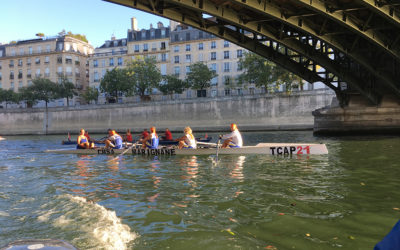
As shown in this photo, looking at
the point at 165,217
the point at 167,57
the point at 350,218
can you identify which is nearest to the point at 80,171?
the point at 165,217

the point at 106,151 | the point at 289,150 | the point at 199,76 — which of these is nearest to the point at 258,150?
the point at 289,150

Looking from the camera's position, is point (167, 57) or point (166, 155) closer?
point (166, 155)

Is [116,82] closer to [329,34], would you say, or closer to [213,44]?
[213,44]

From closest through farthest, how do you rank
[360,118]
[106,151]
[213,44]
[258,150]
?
[258,150] → [106,151] → [360,118] → [213,44]

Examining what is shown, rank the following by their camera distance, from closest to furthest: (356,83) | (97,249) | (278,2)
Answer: (97,249), (278,2), (356,83)

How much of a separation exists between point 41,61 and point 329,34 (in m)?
70.1

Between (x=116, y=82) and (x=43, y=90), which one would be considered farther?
(x=43, y=90)

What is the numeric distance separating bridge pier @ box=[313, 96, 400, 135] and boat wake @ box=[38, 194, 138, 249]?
24146 millimetres

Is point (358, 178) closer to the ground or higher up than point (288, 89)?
closer to the ground

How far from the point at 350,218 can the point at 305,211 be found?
0.79 m

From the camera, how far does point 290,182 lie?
8.81 metres

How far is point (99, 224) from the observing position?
564 centimetres

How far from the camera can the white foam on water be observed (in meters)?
4.89

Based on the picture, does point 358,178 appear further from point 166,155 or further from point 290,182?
point 166,155
